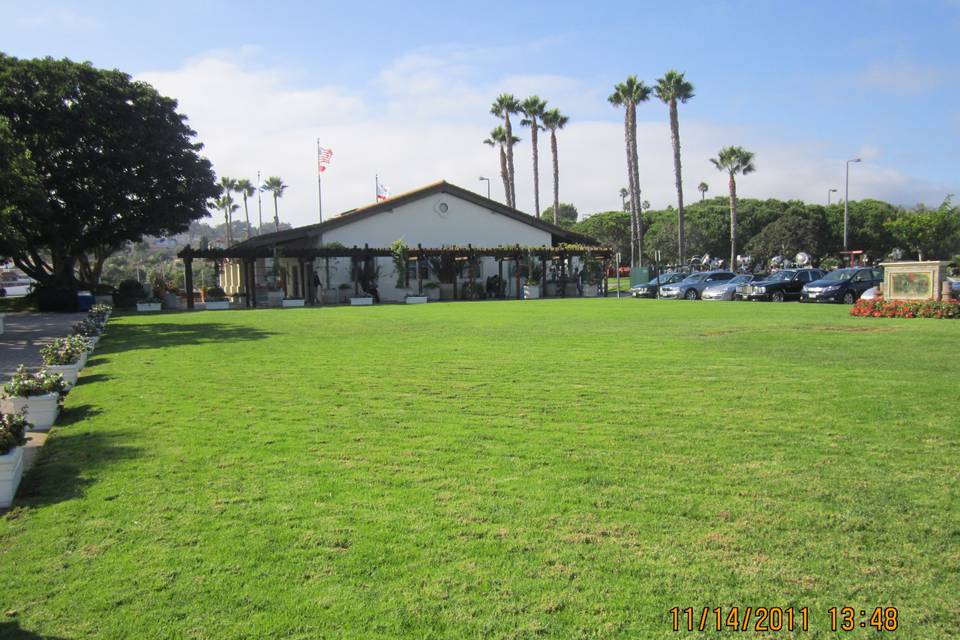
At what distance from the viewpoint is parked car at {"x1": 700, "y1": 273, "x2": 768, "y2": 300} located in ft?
111

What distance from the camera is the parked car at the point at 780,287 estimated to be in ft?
107

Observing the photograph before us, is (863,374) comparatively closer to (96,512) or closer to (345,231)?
(96,512)

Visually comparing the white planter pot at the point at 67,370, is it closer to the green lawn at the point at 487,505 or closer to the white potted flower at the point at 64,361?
the white potted flower at the point at 64,361

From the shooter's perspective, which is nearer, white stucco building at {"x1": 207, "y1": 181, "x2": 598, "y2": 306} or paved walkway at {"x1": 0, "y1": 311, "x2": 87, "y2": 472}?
paved walkway at {"x1": 0, "y1": 311, "x2": 87, "y2": 472}

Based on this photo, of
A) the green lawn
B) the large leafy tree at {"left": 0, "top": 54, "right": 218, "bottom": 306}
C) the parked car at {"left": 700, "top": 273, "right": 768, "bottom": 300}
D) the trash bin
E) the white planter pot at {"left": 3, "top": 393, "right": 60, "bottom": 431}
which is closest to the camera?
the green lawn

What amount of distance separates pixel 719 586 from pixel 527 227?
39702mm

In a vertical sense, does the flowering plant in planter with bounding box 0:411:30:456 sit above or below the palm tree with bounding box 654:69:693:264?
below

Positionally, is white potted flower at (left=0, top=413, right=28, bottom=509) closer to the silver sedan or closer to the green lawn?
the green lawn

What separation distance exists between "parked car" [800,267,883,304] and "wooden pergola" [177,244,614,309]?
1260cm

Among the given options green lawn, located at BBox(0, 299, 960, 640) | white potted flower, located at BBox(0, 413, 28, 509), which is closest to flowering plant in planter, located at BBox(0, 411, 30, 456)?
white potted flower, located at BBox(0, 413, 28, 509)

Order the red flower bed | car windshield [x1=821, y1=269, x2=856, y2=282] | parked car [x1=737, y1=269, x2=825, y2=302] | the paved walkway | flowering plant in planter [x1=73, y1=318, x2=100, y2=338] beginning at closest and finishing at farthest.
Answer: the paved walkway
flowering plant in planter [x1=73, y1=318, x2=100, y2=338]
the red flower bed
car windshield [x1=821, y1=269, x2=856, y2=282]
parked car [x1=737, y1=269, x2=825, y2=302]

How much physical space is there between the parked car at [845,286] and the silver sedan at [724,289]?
11.9 ft

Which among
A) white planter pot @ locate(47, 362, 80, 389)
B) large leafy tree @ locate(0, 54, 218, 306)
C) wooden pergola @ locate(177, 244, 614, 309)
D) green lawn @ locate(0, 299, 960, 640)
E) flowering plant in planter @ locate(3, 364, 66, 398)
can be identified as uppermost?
large leafy tree @ locate(0, 54, 218, 306)

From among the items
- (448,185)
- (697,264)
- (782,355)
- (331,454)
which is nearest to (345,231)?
(448,185)
